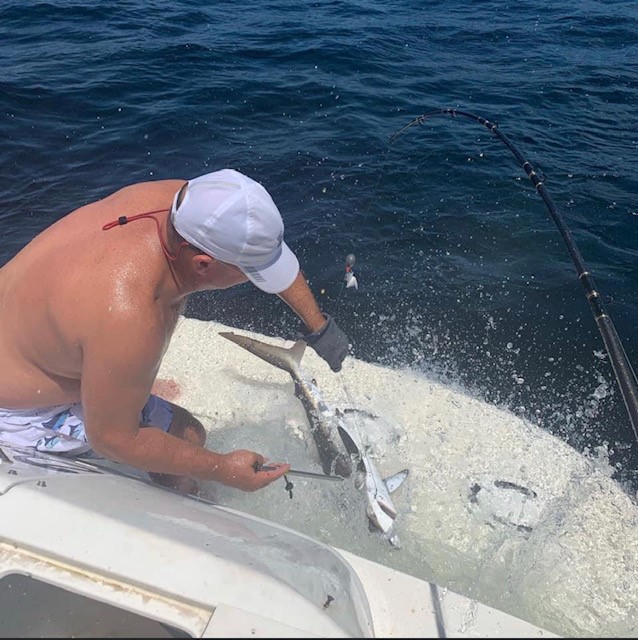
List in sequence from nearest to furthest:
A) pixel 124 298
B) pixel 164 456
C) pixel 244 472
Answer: pixel 124 298
pixel 164 456
pixel 244 472

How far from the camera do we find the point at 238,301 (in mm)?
5191

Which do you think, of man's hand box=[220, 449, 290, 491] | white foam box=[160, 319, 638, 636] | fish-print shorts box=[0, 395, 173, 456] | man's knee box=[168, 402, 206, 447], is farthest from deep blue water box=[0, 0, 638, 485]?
fish-print shorts box=[0, 395, 173, 456]

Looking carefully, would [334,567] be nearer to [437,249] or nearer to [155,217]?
[155,217]

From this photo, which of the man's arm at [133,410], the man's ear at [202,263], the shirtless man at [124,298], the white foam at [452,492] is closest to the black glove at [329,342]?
the white foam at [452,492]

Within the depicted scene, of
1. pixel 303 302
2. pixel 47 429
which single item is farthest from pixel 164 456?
pixel 303 302

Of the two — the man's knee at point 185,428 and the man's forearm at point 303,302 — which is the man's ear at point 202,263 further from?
the man's knee at point 185,428

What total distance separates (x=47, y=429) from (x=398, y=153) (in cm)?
579

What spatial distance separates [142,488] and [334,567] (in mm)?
772

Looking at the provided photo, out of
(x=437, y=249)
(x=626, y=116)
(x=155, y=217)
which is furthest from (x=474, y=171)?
(x=155, y=217)

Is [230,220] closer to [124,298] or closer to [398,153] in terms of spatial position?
[124,298]

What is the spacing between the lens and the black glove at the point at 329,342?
10.2 feet

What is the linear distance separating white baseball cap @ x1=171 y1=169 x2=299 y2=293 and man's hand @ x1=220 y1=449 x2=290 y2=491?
2.62ft

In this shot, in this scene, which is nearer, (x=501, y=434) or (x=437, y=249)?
(x=501, y=434)

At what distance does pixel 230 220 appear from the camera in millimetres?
1932
